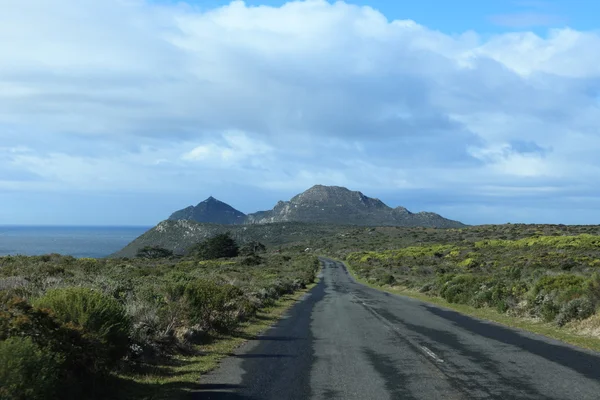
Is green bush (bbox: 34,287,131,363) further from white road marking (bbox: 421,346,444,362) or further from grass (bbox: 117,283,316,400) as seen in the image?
white road marking (bbox: 421,346,444,362)

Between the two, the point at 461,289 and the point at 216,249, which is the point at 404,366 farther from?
the point at 216,249

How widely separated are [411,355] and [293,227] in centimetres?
16691

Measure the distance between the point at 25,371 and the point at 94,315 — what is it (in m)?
2.70

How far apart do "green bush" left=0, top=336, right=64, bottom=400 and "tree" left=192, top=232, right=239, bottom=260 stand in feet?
259

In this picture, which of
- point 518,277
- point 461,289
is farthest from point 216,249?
point 461,289

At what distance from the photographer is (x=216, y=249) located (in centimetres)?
8644

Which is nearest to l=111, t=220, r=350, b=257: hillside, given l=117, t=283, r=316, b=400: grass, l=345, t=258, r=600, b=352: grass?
l=345, t=258, r=600, b=352: grass

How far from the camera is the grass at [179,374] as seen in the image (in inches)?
328

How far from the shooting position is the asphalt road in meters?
8.43

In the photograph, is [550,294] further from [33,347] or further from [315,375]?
[33,347]

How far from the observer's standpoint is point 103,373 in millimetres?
7867

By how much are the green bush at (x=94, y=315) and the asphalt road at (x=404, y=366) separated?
1.59 m

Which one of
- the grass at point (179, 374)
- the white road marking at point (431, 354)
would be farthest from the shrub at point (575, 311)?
the grass at point (179, 374)

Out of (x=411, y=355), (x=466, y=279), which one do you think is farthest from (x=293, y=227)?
(x=411, y=355)
